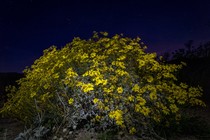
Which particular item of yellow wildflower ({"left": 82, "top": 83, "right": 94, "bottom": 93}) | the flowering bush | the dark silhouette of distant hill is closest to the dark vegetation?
the dark silhouette of distant hill

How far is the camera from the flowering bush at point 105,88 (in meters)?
5.03

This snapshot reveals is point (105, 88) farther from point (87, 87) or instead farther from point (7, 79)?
point (7, 79)

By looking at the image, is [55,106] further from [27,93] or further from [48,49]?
[48,49]

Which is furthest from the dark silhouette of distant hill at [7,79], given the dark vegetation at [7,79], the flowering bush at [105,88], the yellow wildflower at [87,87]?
the yellow wildflower at [87,87]

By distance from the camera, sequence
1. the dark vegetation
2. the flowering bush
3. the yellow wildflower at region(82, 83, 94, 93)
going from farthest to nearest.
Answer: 1. the dark vegetation
2. the flowering bush
3. the yellow wildflower at region(82, 83, 94, 93)

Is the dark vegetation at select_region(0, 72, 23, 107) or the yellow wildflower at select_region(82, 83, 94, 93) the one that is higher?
the dark vegetation at select_region(0, 72, 23, 107)

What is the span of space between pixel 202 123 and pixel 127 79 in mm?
1903

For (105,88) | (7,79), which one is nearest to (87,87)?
(105,88)

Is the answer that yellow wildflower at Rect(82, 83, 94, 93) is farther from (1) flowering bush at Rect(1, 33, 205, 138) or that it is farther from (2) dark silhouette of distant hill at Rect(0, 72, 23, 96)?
(2) dark silhouette of distant hill at Rect(0, 72, 23, 96)

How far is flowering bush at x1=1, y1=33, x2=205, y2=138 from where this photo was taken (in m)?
5.03

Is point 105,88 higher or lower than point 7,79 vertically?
lower

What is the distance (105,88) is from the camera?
15.8 feet

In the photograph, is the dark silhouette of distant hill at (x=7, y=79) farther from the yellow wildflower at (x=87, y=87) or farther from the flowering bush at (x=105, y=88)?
the yellow wildflower at (x=87, y=87)

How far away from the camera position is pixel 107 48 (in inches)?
231
